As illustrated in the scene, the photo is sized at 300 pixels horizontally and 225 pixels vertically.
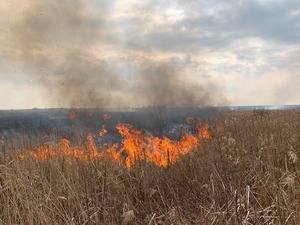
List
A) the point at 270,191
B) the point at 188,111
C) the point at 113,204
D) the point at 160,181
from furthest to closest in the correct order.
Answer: the point at 188,111 < the point at 160,181 < the point at 113,204 < the point at 270,191

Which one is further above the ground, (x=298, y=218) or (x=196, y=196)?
(x=298, y=218)

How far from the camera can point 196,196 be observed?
575 cm

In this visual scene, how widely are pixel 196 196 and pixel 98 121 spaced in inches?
994

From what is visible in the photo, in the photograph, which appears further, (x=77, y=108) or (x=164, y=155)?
(x=77, y=108)

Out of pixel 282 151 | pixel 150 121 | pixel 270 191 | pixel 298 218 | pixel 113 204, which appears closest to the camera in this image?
pixel 298 218

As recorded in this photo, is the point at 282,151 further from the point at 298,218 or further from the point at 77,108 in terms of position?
the point at 77,108

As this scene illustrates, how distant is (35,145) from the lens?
8.02 metres

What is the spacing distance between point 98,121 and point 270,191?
2637 cm

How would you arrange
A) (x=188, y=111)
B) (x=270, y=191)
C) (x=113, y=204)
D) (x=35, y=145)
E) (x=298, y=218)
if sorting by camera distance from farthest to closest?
(x=188, y=111)
(x=35, y=145)
(x=113, y=204)
(x=270, y=191)
(x=298, y=218)

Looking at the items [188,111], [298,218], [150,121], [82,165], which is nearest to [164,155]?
[82,165]

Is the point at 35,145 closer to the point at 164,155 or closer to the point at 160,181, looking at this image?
the point at 160,181

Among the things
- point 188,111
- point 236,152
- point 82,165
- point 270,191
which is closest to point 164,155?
point 236,152

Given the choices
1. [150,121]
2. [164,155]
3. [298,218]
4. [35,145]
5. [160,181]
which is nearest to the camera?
[298,218]

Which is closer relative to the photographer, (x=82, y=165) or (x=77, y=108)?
(x=82, y=165)
